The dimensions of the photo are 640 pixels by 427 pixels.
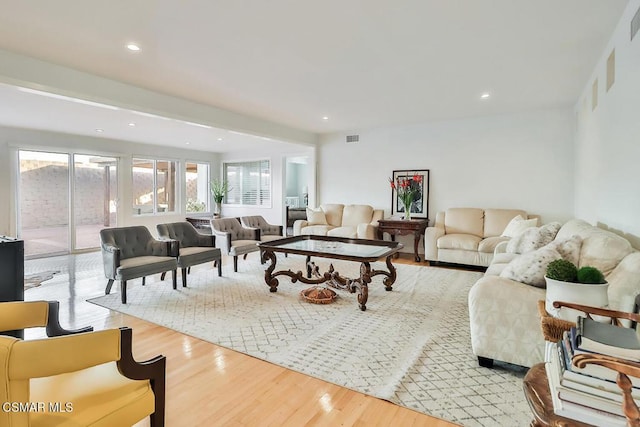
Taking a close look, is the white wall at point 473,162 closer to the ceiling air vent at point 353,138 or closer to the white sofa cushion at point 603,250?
the ceiling air vent at point 353,138

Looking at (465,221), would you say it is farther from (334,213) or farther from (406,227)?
(334,213)

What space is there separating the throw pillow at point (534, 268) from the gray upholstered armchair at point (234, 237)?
11.9 ft

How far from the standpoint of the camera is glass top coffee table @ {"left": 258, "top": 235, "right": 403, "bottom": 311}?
11.3ft

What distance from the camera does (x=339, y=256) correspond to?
356 cm

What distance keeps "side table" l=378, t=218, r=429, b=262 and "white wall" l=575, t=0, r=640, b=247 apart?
245 centimetres

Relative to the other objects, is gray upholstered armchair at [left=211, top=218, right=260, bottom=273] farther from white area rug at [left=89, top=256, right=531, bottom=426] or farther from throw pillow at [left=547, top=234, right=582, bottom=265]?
throw pillow at [left=547, top=234, right=582, bottom=265]

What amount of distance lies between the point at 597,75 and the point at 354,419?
417 cm

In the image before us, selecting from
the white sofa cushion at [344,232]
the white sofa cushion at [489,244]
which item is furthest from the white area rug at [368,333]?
the white sofa cushion at [344,232]

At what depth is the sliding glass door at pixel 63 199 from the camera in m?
6.77

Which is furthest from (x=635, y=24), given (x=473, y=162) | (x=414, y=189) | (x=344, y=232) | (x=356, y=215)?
(x=356, y=215)

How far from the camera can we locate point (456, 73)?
381 centimetres

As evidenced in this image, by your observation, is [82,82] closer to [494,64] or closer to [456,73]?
[456,73]

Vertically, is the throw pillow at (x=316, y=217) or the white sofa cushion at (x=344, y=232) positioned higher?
the throw pillow at (x=316, y=217)

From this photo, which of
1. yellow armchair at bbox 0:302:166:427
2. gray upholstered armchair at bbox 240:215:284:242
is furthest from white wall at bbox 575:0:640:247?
gray upholstered armchair at bbox 240:215:284:242
